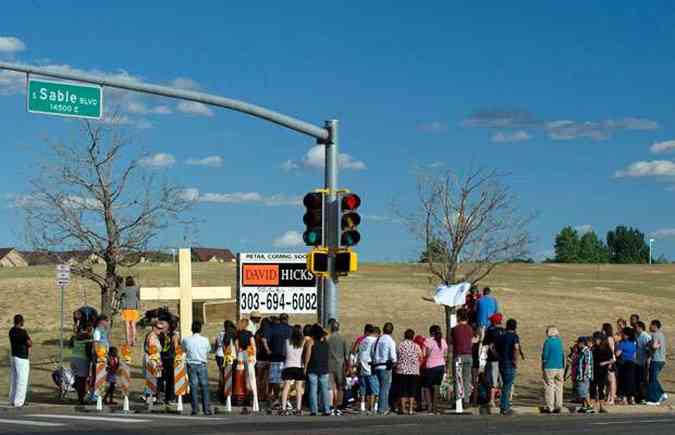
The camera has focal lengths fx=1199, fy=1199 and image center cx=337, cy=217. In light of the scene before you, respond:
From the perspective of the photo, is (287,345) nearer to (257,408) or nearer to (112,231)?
(257,408)

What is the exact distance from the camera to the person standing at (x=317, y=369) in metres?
21.9

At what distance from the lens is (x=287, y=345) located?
22.7 m

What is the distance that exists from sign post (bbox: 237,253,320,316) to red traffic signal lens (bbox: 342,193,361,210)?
14.7 feet

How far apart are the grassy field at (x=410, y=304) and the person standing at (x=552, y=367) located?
3.19 metres

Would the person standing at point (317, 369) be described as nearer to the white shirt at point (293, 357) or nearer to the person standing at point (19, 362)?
the white shirt at point (293, 357)

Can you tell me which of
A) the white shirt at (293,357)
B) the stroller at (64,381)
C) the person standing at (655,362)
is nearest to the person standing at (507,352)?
the white shirt at (293,357)

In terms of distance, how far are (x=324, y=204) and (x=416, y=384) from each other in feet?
12.8

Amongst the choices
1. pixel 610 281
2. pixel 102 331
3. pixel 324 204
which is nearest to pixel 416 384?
pixel 324 204

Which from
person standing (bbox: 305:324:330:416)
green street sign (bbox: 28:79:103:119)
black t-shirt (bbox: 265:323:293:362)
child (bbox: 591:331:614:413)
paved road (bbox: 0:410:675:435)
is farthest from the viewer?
child (bbox: 591:331:614:413)

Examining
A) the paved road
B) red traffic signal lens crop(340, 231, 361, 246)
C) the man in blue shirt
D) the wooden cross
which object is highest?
red traffic signal lens crop(340, 231, 361, 246)

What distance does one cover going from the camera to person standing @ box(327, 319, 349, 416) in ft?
73.5

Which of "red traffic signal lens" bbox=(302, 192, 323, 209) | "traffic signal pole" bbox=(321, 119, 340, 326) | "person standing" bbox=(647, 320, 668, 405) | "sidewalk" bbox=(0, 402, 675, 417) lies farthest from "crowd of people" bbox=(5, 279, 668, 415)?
"red traffic signal lens" bbox=(302, 192, 323, 209)

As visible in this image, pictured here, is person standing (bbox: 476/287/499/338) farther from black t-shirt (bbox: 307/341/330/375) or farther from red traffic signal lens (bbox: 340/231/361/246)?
black t-shirt (bbox: 307/341/330/375)

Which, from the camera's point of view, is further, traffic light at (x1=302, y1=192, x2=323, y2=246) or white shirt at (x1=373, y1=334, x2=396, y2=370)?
traffic light at (x1=302, y1=192, x2=323, y2=246)
